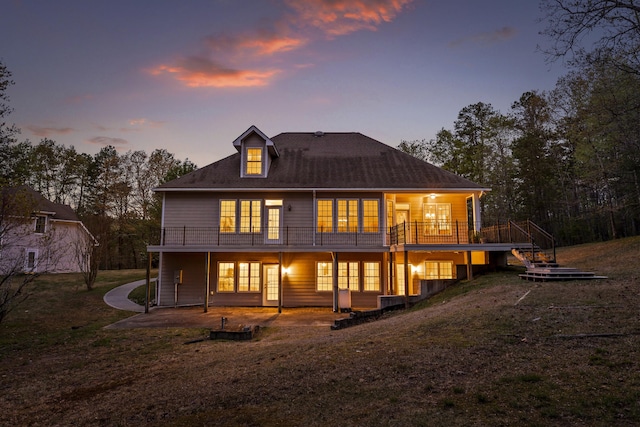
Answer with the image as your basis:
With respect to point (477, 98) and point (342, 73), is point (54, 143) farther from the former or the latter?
point (477, 98)

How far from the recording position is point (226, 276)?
1806 centimetres

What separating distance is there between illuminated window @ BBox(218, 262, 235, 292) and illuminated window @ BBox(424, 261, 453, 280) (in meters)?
9.80

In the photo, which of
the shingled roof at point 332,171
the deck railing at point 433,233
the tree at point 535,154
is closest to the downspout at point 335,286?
the deck railing at point 433,233

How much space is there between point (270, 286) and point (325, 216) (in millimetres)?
4492

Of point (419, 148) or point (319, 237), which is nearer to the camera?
point (319, 237)

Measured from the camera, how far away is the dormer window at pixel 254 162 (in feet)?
61.2

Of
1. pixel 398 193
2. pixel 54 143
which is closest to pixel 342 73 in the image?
pixel 398 193

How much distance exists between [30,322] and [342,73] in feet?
60.1

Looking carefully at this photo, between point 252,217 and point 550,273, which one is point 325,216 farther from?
point 550,273

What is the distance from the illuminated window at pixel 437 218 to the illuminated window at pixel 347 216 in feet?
11.5

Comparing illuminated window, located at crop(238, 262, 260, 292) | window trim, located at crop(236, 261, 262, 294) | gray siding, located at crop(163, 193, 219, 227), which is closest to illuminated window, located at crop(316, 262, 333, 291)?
window trim, located at crop(236, 261, 262, 294)

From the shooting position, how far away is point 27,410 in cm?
623

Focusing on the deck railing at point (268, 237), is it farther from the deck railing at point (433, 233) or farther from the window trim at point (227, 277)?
the deck railing at point (433, 233)

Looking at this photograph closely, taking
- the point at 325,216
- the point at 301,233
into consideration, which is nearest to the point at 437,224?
the point at 325,216
